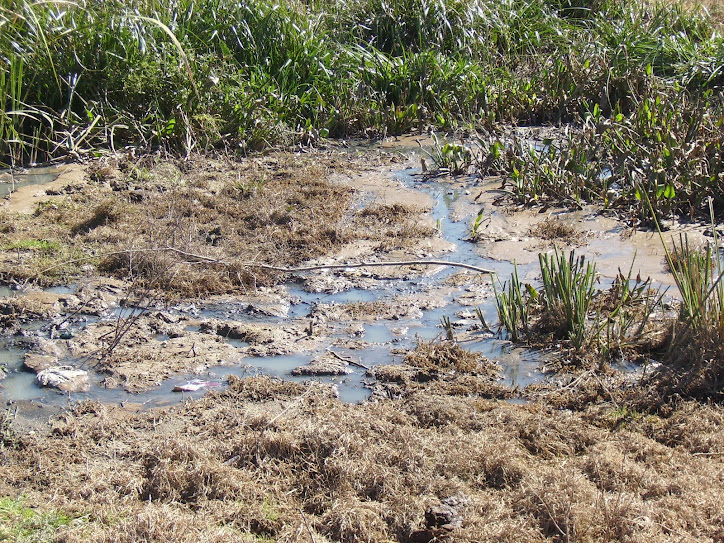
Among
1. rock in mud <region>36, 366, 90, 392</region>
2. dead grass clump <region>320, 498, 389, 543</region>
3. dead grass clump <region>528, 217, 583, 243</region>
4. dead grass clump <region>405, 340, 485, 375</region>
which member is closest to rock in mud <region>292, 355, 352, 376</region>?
dead grass clump <region>405, 340, 485, 375</region>

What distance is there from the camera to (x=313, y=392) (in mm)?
3760

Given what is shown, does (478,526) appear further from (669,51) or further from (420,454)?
(669,51)

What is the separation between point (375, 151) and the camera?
7770 mm

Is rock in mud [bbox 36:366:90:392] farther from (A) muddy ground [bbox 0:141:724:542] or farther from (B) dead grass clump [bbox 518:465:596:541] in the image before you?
(B) dead grass clump [bbox 518:465:596:541]

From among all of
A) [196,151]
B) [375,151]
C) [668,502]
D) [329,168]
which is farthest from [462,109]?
[668,502]

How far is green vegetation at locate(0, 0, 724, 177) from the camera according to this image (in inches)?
279

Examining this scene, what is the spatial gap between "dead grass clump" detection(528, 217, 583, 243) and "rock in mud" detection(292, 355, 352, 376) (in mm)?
2188

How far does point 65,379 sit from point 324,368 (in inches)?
48.2

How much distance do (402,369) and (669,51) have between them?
19.9ft

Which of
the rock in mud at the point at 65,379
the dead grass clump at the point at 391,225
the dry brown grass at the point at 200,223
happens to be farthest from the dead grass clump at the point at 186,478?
the dead grass clump at the point at 391,225

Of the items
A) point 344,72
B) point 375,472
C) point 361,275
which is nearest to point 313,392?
point 375,472

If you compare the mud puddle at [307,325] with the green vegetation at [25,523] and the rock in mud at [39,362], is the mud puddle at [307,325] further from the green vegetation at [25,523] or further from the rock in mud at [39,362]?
the green vegetation at [25,523]

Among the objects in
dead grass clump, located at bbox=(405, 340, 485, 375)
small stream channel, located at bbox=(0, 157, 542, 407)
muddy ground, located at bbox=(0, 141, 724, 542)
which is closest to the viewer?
muddy ground, located at bbox=(0, 141, 724, 542)

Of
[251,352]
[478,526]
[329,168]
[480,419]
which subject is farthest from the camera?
[329,168]
